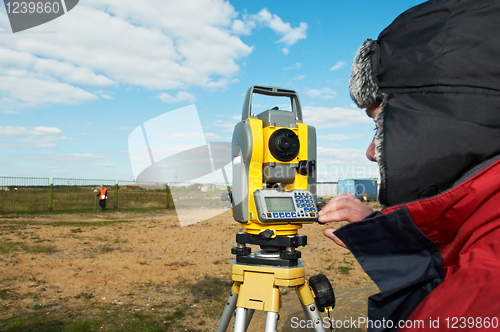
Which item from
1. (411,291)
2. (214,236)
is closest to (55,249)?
(214,236)

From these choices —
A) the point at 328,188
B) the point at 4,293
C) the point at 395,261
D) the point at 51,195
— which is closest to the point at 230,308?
→ the point at 395,261

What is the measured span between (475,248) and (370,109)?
433 mm

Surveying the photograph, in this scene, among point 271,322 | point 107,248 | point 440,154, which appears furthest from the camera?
point 107,248

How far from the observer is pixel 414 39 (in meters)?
0.75

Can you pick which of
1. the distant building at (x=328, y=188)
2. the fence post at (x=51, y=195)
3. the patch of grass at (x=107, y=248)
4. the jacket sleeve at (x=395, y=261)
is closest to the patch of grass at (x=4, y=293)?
the patch of grass at (x=107, y=248)

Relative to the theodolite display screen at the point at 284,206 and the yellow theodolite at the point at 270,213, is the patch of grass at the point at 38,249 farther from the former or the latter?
the theodolite display screen at the point at 284,206

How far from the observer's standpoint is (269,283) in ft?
6.99

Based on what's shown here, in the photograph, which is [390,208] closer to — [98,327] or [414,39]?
[414,39]

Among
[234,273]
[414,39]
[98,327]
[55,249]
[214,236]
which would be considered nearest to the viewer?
[414,39]

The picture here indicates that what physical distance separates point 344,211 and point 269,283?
3.70 ft

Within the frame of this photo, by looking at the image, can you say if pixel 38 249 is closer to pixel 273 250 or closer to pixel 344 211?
pixel 273 250

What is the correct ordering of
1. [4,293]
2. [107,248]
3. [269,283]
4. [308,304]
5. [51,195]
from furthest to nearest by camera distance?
[51,195], [107,248], [4,293], [308,304], [269,283]

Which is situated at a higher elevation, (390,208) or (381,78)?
(381,78)

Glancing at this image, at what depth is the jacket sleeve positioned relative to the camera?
32.7 inches
